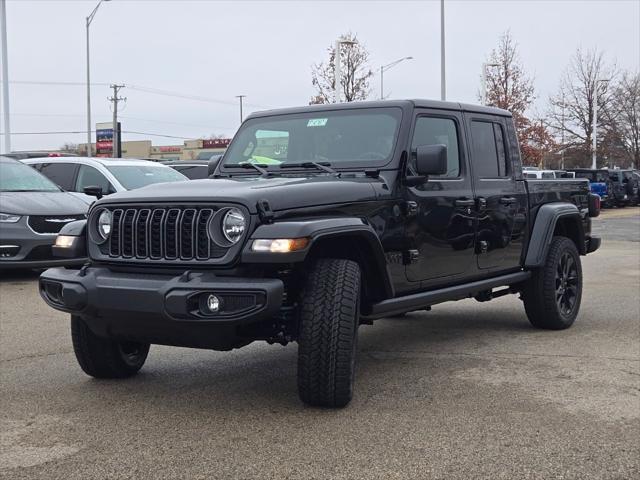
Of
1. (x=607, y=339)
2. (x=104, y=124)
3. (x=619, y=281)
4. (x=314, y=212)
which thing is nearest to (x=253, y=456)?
(x=314, y=212)

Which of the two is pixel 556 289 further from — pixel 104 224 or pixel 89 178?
pixel 89 178

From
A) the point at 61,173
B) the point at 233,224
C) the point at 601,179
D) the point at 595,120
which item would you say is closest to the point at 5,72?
the point at 61,173

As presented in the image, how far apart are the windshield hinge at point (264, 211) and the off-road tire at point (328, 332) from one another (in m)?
0.41

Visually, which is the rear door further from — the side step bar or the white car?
the white car

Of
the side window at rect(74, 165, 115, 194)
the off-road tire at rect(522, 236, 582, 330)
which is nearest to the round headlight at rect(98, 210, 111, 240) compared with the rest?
the off-road tire at rect(522, 236, 582, 330)

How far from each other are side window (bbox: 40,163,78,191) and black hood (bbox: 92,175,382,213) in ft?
26.9

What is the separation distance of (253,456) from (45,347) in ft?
10.8

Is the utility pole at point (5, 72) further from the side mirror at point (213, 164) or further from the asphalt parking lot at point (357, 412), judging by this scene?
the side mirror at point (213, 164)

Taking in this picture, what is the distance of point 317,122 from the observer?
6117 mm

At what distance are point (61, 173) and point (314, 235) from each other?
31.4 ft

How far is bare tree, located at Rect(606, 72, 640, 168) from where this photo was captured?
52906 millimetres

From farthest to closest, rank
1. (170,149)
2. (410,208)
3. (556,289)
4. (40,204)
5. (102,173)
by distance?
1. (170,149)
2. (102,173)
3. (40,204)
4. (556,289)
5. (410,208)

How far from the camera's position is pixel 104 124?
86.6m

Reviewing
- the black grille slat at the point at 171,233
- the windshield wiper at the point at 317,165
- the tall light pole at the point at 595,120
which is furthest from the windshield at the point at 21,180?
→ the tall light pole at the point at 595,120
